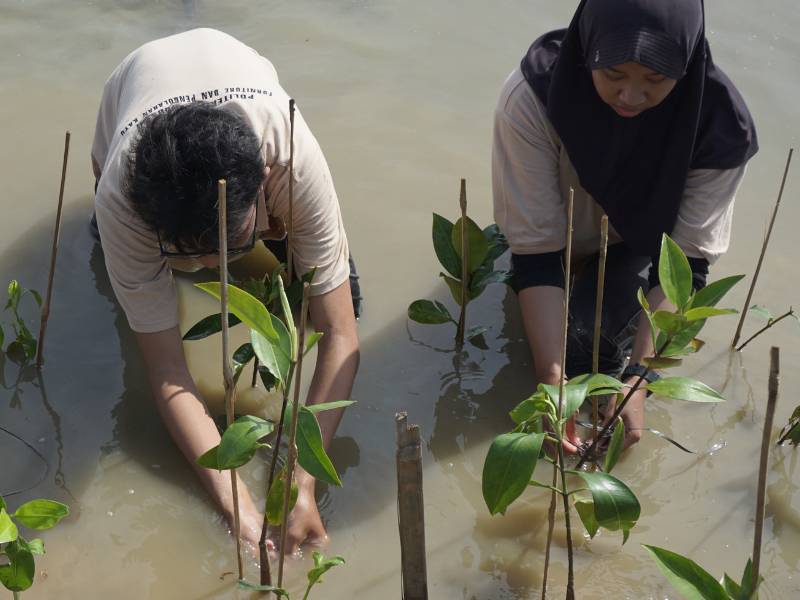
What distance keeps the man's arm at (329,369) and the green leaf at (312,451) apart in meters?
0.55

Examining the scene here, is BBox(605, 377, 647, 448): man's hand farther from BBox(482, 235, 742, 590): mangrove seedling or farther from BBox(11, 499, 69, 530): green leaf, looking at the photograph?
BBox(11, 499, 69, 530): green leaf

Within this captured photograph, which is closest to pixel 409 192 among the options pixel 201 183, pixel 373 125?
pixel 373 125


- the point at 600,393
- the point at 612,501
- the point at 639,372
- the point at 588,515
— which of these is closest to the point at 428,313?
the point at 639,372

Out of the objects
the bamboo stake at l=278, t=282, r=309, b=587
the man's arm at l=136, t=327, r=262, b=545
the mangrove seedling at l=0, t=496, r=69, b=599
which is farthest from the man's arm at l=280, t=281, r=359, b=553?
the mangrove seedling at l=0, t=496, r=69, b=599

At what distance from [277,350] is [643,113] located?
114 cm

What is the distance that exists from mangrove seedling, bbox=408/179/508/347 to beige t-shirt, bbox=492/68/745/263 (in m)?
0.06

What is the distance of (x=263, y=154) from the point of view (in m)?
2.09

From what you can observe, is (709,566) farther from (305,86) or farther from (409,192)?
(305,86)

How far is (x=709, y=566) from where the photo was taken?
217 cm

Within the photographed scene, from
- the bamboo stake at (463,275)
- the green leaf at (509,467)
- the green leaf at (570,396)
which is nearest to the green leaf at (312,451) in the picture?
the green leaf at (509,467)

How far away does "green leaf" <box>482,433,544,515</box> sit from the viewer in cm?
159

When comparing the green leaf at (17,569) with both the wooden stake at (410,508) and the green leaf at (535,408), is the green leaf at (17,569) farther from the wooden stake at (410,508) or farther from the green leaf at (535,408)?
the green leaf at (535,408)

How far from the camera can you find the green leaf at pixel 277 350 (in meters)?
1.57

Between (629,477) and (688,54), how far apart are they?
3.01ft
